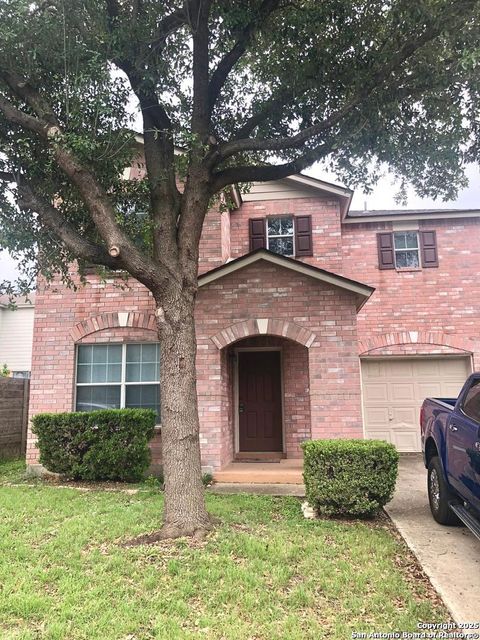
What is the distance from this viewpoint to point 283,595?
163 inches

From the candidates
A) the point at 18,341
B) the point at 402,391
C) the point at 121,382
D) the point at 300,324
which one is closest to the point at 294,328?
the point at 300,324

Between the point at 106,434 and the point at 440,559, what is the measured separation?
5.85 m

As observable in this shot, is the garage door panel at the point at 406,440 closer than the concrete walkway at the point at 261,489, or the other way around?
the concrete walkway at the point at 261,489

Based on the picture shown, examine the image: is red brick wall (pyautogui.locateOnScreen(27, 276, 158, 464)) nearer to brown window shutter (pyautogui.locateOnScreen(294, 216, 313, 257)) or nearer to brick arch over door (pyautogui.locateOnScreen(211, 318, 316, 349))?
brick arch over door (pyautogui.locateOnScreen(211, 318, 316, 349))

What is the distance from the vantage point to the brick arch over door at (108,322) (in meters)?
9.99

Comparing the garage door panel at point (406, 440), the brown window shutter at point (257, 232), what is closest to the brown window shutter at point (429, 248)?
the brown window shutter at point (257, 232)

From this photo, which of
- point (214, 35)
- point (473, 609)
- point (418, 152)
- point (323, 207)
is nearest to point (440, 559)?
point (473, 609)

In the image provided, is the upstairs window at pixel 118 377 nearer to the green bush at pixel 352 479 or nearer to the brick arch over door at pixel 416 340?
the green bush at pixel 352 479

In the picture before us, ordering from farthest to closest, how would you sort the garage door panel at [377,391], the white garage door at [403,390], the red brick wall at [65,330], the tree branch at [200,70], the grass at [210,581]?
1. the garage door panel at [377,391]
2. the white garage door at [403,390]
3. the red brick wall at [65,330]
4. the tree branch at [200,70]
5. the grass at [210,581]

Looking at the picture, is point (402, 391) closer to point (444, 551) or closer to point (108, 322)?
point (108, 322)

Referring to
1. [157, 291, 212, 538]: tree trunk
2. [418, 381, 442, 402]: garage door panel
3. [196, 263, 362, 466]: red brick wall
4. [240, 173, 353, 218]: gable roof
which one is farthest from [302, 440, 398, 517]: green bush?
[240, 173, 353, 218]: gable roof

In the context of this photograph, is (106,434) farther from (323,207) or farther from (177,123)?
(323,207)

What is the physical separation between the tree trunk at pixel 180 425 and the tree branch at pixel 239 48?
318cm

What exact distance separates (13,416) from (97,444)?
463cm
